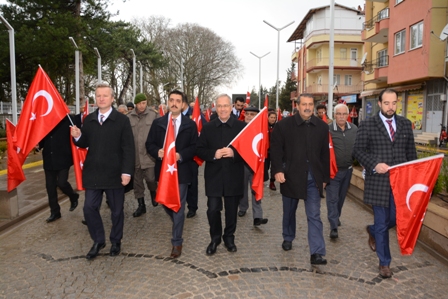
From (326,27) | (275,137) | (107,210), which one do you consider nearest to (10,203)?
(107,210)

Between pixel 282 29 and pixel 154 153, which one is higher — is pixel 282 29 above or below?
above

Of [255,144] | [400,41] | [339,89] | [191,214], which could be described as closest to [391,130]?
[255,144]

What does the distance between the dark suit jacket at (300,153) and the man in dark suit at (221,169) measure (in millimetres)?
509

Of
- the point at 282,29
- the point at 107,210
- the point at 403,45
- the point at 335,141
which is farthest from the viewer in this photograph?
the point at 282,29

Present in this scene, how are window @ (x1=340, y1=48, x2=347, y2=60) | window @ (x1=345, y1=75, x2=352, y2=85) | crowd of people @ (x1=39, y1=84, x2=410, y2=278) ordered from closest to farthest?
crowd of people @ (x1=39, y1=84, x2=410, y2=278)
window @ (x1=340, y1=48, x2=347, y2=60)
window @ (x1=345, y1=75, x2=352, y2=85)

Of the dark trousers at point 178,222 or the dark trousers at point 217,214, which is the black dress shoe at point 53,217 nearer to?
the dark trousers at point 178,222

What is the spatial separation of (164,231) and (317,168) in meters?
2.61

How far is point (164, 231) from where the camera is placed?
636 cm

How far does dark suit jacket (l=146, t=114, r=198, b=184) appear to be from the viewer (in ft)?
17.2

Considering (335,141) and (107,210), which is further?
(107,210)

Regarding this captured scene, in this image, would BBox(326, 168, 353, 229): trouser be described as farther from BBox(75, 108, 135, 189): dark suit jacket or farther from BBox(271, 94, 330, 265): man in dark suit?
BBox(75, 108, 135, 189): dark suit jacket

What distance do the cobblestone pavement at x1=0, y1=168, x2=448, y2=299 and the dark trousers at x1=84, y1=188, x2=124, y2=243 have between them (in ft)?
0.85


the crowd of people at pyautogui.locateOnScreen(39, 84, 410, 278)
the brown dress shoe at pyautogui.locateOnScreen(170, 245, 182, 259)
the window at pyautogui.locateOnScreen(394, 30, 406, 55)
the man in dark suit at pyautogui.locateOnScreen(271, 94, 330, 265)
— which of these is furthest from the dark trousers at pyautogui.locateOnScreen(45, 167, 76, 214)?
the window at pyautogui.locateOnScreen(394, 30, 406, 55)

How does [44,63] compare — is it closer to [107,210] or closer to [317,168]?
[107,210]
